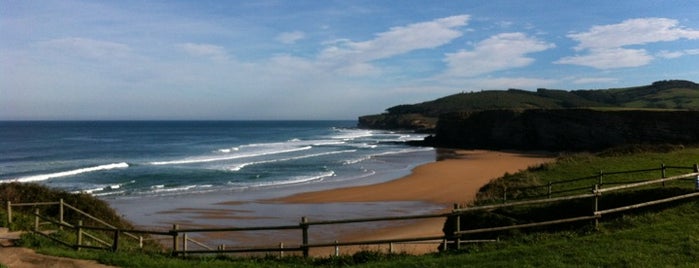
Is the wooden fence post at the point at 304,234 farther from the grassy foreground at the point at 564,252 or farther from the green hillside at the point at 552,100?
the green hillside at the point at 552,100

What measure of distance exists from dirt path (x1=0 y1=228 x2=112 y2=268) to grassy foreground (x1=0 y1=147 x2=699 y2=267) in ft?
1.04

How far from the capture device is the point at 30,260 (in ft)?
39.4

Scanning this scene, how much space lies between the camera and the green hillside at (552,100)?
133 metres

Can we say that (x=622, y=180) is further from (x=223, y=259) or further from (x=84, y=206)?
(x=84, y=206)

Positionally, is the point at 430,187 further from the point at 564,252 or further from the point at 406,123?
the point at 406,123

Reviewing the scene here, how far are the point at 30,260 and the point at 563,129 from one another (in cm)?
6312

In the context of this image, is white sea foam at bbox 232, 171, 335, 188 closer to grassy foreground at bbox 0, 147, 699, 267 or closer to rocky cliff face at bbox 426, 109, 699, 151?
grassy foreground at bbox 0, 147, 699, 267

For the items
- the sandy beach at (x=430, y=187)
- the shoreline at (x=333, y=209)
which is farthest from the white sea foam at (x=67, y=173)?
the sandy beach at (x=430, y=187)

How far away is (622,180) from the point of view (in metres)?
21.2

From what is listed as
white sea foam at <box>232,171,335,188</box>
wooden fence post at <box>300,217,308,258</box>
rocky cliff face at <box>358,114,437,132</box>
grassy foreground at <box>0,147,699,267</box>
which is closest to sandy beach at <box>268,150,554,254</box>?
white sea foam at <box>232,171,335,188</box>

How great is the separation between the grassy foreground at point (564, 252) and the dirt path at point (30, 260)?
12.5 inches

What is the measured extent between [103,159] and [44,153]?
13.2 metres

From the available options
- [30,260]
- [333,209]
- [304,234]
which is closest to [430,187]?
[333,209]

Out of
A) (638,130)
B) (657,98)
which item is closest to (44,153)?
(638,130)
